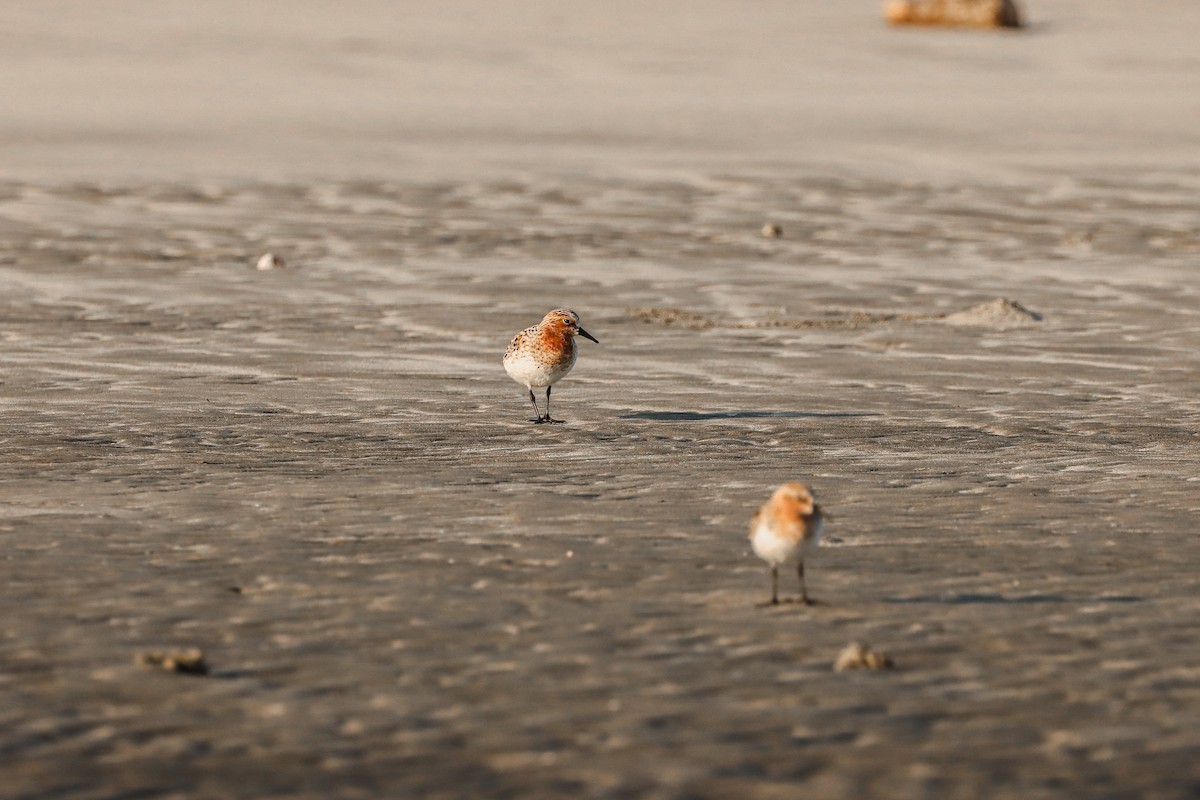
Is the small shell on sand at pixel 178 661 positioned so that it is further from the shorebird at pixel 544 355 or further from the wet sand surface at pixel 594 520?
the shorebird at pixel 544 355

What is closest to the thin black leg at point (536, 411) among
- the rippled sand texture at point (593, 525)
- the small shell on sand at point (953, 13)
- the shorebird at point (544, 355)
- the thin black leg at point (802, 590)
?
the shorebird at point (544, 355)

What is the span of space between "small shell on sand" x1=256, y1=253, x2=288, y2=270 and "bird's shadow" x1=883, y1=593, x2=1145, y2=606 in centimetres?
1213

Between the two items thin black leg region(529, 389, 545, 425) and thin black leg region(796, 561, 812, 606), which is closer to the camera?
thin black leg region(796, 561, 812, 606)

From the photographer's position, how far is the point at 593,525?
32.3ft

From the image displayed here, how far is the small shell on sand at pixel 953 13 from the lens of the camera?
1795 inches

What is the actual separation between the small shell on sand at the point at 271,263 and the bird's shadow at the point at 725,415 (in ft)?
24.2

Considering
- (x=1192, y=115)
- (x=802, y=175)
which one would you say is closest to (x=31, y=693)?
(x=802, y=175)

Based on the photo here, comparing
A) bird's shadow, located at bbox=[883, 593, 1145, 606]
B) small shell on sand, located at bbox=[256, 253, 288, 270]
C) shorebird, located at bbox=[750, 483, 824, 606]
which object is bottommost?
bird's shadow, located at bbox=[883, 593, 1145, 606]

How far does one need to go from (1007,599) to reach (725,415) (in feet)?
15.3

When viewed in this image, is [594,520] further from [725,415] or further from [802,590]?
[725,415]

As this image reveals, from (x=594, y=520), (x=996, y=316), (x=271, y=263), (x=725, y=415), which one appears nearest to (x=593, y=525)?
(x=594, y=520)

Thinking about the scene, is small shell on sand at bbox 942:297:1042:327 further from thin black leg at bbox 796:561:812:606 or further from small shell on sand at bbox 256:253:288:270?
thin black leg at bbox 796:561:812:606

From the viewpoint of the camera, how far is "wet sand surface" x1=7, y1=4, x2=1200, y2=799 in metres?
6.83

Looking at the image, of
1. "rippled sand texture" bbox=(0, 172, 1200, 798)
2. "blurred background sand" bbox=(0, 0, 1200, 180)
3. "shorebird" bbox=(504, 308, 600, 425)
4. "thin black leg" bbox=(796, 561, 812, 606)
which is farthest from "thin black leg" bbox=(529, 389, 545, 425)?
"blurred background sand" bbox=(0, 0, 1200, 180)
